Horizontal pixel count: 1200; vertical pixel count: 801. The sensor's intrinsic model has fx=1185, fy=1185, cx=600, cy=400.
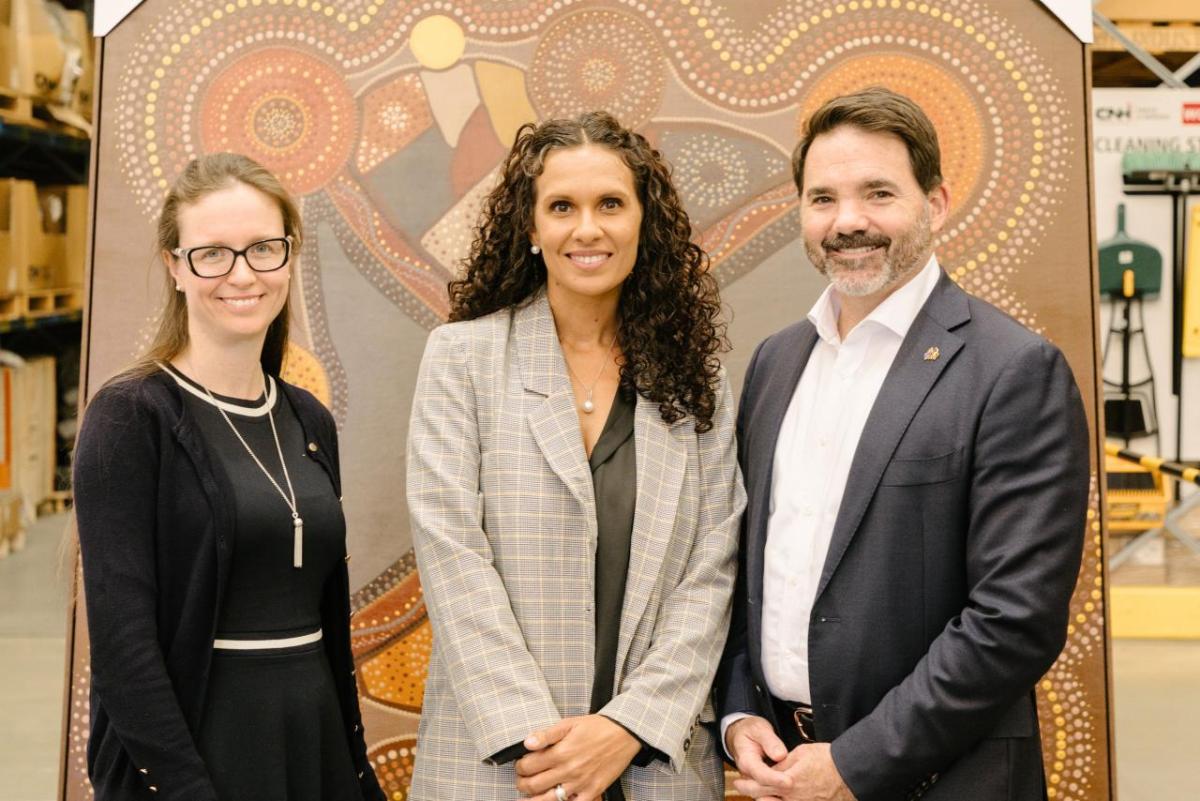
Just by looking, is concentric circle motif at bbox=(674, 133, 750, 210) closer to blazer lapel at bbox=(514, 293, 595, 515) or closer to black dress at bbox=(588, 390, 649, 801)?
blazer lapel at bbox=(514, 293, 595, 515)

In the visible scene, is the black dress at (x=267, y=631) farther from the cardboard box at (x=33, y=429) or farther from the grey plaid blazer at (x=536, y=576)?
the cardboard box at (x=33, y=429)

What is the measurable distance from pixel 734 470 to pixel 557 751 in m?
0.58

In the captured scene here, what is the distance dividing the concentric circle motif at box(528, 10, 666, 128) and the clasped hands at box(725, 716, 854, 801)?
1559mm

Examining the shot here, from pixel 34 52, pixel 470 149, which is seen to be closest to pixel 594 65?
pixel 470 149

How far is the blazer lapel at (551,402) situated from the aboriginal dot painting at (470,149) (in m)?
0.87

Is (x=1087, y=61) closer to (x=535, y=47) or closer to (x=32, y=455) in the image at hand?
(x=535, y=47)

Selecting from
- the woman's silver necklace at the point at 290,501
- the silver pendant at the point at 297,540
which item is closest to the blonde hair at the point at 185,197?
the woman's silver necklace at the point at 290,501

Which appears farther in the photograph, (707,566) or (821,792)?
(707,566)

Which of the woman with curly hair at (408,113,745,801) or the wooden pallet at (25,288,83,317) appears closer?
the woman with curly hair at (408,113,745,801)

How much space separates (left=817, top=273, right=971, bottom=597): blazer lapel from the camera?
1773mm

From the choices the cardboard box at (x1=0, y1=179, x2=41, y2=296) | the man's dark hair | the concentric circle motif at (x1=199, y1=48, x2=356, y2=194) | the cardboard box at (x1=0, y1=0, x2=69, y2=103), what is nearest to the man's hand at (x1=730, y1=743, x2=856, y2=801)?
the man's dark hair

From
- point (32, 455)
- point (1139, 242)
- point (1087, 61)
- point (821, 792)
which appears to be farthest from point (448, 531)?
point (32, 455)

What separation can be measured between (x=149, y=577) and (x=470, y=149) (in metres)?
1.51

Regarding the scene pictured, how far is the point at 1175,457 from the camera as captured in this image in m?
5.56
